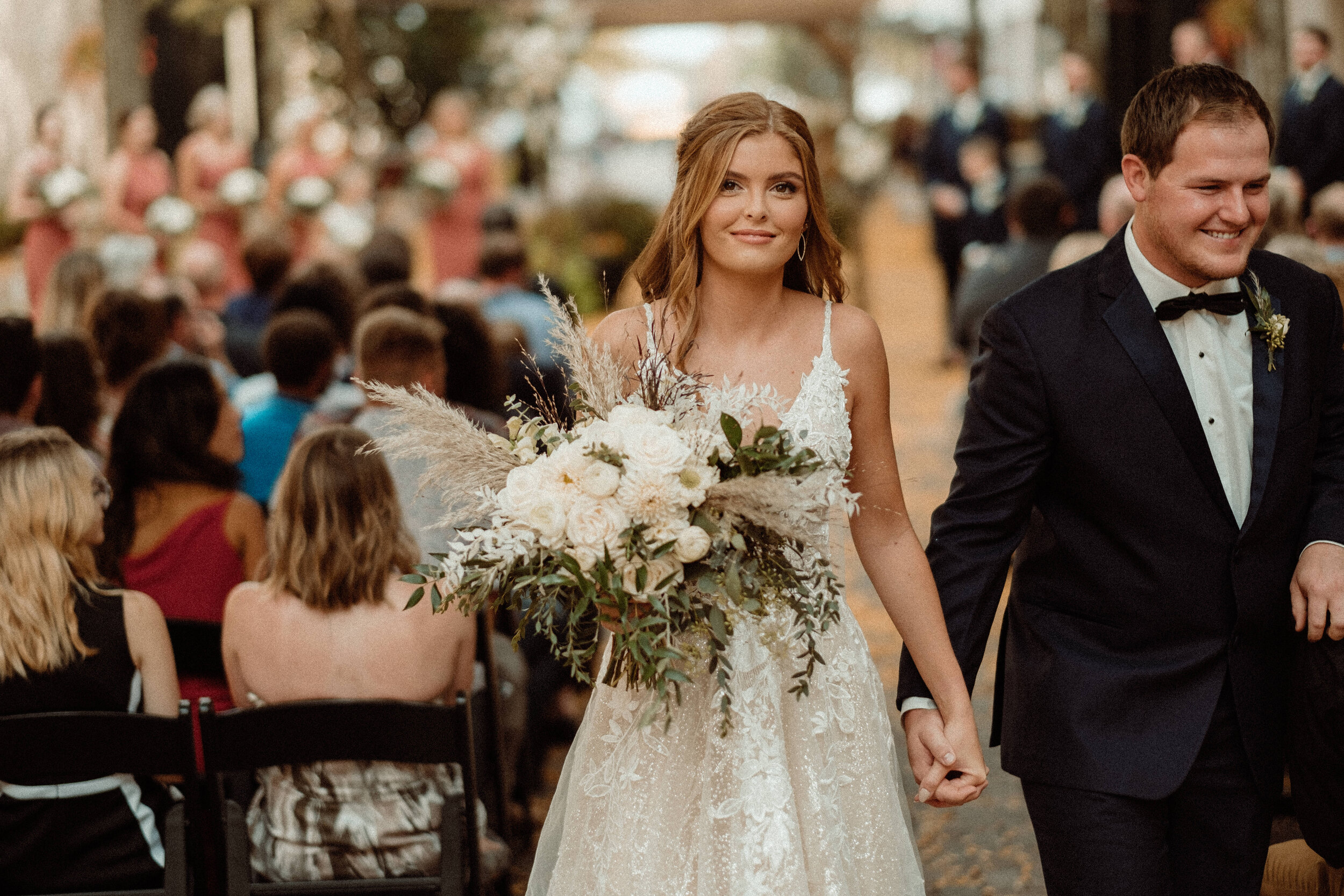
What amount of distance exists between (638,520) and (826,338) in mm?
651

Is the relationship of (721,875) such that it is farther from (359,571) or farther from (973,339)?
(973,339)

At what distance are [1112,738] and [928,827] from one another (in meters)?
2.34

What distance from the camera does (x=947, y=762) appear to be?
257cm

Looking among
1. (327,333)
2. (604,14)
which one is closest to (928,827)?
(327,333)

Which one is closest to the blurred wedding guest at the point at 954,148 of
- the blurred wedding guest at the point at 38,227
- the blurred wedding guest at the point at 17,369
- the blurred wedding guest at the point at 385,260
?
the blurred wedding guest at the point at 385,260

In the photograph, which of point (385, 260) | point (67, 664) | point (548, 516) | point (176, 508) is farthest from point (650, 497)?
point (385, 260)

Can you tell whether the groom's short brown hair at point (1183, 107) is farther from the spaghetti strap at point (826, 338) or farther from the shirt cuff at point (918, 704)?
the shirt cuff at point (918, 704)

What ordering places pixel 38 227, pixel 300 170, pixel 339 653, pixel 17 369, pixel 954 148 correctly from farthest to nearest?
pixel 954 148, pixel 300 170, pixel 38 227, pixel 17 369, pixel 339 653

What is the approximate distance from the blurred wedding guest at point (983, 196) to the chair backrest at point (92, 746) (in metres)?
10.0

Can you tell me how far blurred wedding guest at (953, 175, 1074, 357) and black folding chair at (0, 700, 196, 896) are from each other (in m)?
6.53

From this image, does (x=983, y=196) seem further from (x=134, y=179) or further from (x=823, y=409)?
(x=823, y=409)

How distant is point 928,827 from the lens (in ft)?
15.8

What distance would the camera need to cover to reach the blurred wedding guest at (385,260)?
793 cm

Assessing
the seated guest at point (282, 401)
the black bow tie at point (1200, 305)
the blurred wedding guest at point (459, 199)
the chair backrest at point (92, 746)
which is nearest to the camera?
the black bow tie at point (1200, 305)
